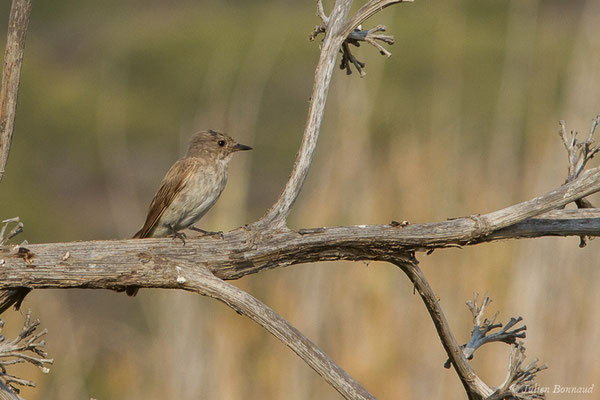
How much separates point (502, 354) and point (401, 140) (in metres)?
1.57

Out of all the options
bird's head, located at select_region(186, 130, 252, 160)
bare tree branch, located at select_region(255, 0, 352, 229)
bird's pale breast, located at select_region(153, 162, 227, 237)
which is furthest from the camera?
bird's head, located at select_region(186, 130, 252, 160)

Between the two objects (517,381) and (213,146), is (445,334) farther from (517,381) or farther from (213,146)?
(213,146)

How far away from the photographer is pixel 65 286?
2.05 m

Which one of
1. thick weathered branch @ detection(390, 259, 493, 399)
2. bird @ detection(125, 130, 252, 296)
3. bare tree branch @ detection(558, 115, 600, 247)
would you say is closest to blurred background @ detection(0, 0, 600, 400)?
bird @ detection(125, 130, 252, 296)

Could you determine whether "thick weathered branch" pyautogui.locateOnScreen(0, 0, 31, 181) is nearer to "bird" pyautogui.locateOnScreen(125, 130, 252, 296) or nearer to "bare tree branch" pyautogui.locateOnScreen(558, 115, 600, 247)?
"bare tree branch" pyautogui.locateOnScreen(558, 115, 600, 247)

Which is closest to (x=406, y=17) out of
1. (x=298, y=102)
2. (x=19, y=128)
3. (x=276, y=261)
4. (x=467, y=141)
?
(x=298, y=102)

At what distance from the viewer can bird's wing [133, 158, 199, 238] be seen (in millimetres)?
4691

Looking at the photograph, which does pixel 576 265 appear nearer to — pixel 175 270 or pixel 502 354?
pixel 502 354

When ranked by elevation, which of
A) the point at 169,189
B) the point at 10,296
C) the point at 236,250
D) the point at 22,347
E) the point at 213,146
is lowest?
the point at 22,347

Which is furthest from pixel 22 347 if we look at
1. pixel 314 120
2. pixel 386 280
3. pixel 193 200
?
pixel 386 280

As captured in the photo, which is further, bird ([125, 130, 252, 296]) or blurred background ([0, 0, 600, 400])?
blurred background ([0, 0, 600, 400])

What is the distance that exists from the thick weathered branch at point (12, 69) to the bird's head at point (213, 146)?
8.95 feet

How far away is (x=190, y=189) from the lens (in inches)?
185

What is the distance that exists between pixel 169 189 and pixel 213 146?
0.35m
